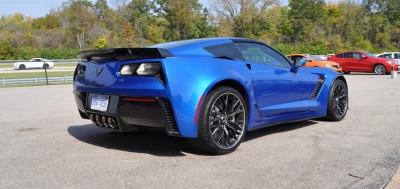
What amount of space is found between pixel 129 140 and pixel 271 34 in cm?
6209

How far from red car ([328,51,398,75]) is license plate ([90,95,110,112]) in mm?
20958

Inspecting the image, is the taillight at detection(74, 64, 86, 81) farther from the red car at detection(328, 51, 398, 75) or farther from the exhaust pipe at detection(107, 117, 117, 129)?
the red car at detection(328, 51, 398, 75)

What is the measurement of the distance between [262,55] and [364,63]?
65.0 ft

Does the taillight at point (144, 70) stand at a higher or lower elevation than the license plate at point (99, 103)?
higher

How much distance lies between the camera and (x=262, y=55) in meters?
5.27

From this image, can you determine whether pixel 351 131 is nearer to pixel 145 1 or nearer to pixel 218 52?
pixel 218 52

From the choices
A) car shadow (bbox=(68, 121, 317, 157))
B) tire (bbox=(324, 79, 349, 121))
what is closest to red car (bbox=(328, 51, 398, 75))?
tire (bbox=(324, 79, 349, 121))

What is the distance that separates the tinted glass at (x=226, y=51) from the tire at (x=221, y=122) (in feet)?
1.51

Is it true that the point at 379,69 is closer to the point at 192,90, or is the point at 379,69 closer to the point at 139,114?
the point at 192,90

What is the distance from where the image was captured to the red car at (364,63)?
73.4 feet

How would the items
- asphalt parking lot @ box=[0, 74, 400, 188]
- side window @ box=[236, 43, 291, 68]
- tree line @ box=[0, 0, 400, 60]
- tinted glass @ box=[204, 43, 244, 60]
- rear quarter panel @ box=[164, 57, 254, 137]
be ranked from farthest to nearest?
tree line @ box=[0, 0, 400, 60], side window @ box=[236, 43, 291, 68], tinted glass @ box=[204, 43, 244, 60], rear quarter panel @ box=[164, 57, 254, 137], asphalt parking lot @ box=[0, 74, 400, 188]

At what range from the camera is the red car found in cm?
2238

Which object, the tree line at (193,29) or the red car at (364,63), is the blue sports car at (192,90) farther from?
the tree line at (193,29)

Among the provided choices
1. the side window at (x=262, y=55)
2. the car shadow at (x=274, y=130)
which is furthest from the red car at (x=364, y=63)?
the side window at (x=262, y=55)
